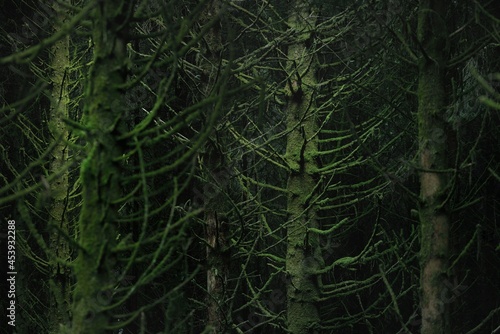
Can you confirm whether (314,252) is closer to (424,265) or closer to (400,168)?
(400,168)

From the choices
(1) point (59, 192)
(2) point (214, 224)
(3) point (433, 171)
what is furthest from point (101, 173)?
(1) point (59, 192)

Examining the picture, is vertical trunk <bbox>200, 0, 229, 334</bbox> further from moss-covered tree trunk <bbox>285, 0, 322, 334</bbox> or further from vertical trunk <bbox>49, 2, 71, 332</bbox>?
vertical trunk <bbox>49, 2, 71, 332</bbox>

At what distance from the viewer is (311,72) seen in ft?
29.4

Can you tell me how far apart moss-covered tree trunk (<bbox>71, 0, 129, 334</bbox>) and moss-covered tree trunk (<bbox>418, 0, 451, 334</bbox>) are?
225cm

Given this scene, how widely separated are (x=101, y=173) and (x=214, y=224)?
3.16 metres

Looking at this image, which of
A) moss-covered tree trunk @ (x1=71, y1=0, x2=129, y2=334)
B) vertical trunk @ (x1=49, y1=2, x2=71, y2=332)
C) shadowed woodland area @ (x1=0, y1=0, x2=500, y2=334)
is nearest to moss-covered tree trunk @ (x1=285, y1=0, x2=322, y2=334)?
shadowed woodland area @ (x1=0, y1=0, x2=500, y2=334)

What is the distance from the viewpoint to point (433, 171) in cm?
473

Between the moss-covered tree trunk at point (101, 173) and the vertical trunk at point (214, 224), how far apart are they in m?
2.78

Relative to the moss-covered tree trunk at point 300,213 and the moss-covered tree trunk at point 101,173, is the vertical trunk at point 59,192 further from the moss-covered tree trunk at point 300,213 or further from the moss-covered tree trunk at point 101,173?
the moss-covered tree trunk at point 101,173

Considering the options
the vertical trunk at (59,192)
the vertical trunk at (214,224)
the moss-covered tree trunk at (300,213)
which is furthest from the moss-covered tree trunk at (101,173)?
the vertical trunk at (59,192)

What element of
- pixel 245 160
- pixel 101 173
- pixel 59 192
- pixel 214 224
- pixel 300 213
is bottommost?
pixel 101 173

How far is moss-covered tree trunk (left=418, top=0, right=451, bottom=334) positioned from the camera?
15.8 feet

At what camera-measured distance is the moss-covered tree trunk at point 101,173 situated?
324 cm

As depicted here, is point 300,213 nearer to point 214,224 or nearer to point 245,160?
point 214,224
